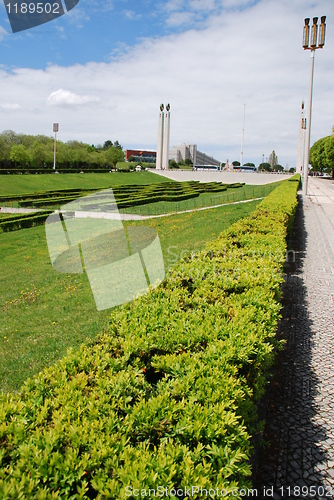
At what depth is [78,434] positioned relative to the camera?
2.12 meters

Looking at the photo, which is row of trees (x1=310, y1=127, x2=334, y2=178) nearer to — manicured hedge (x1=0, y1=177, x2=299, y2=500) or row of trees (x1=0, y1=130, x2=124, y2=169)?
row of trees (x1=0, y1=130, x2=124, y2=169)

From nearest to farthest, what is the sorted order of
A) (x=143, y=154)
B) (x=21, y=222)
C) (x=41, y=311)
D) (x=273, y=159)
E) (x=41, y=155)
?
(x=41, y=311), (x=21, y=222), (x=41, y=155), (x=273, y=159), (x=143, y=154)

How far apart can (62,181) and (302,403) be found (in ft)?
175

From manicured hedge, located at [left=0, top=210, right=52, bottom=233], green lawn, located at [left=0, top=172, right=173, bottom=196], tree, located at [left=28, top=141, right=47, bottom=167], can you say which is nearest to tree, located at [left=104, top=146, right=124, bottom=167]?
green lawn, located at [left=0, top=172, right=173, bottom=196]

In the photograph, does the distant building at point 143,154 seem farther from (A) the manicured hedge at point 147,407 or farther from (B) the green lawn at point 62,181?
(A) the manicured hedge at point 147,407

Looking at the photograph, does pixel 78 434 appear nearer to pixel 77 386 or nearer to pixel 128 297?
pixel 77 386

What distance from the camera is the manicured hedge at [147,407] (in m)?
1.86

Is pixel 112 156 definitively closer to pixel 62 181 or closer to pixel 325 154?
pixel 62 181

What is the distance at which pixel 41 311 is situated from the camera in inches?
289

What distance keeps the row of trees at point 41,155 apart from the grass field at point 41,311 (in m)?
54.5

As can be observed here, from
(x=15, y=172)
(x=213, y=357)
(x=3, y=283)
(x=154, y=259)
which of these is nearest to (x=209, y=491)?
(x=213, y=357)

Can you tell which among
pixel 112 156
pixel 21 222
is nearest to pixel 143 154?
pixel 112 156

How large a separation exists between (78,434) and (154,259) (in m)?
7.88

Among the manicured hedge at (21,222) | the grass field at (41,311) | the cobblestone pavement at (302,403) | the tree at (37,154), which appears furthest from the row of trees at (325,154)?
the cobblestone pavement at (302,403)
